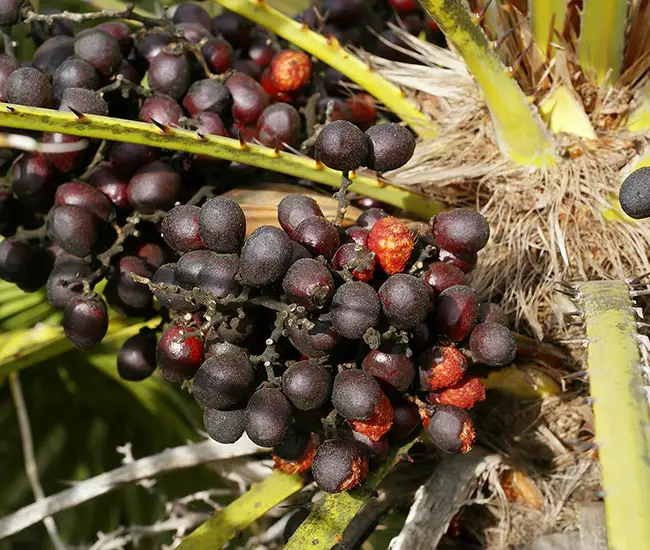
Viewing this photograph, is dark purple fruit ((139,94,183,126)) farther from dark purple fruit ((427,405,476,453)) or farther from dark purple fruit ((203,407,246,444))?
dark purple fruit ((427,405,476,453))

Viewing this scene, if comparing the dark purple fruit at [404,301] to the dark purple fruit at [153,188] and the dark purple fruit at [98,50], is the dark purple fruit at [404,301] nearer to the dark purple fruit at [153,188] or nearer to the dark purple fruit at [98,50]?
the dark purple fruit at [153,188]

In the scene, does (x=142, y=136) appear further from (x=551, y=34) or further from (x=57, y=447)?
(x=57, y=447)

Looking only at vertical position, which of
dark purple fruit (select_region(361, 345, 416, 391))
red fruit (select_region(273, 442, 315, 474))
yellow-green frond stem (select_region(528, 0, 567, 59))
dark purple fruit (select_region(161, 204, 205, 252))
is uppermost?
yellow-green frond stem (select_region(528, 0, 567, 59))

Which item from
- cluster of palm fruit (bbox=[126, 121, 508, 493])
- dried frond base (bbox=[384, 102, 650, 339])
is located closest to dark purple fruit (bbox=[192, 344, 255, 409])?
cluster of palm fruit (bbox=[126, 121, 508, 493])

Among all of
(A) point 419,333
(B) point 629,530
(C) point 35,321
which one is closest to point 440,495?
(A) point 419,333

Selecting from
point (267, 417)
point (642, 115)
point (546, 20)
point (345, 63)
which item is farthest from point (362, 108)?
point (267, 417)

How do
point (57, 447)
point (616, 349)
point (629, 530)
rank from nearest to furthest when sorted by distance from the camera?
point (629, 530), point (616, 349), point (57, 447)

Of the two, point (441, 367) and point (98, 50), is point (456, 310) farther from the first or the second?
point (98, 50)
